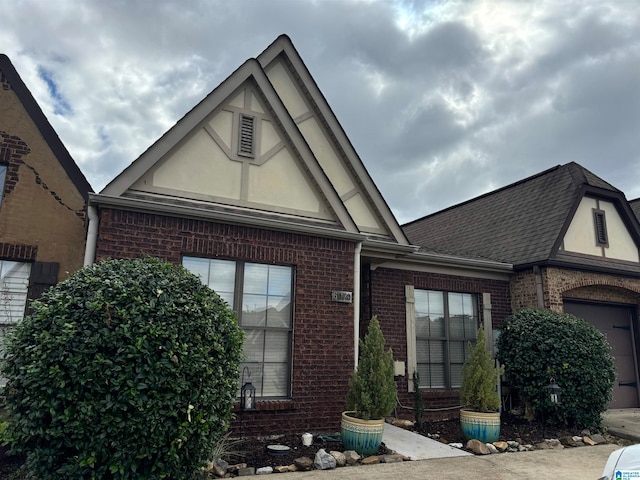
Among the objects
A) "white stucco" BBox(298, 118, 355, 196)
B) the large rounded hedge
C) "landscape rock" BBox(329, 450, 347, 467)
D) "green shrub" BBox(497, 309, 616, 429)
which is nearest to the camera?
the large rounded hedge

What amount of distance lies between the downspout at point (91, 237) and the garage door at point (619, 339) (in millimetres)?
10167

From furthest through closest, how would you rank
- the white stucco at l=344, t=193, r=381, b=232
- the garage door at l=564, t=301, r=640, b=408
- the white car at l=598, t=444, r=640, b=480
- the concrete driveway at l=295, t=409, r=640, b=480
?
the garage door at l=564, t=301, r=640, b=408
the white stucco at l=344, t=193, r=381, b=232
the concrete driveway at l=295, t=409, r=640, b=480
the white car at l=598, t=444, r=640, b=480

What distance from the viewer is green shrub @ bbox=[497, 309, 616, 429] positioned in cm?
821

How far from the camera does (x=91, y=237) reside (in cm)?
615

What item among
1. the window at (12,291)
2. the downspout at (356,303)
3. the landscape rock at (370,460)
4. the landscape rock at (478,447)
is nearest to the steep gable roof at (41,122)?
the window at (12,291)

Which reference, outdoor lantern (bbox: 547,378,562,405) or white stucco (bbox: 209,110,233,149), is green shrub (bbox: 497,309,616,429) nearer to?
outdoor lantern (bbox: 547,378,562,405)

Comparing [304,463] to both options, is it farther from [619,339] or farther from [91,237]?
[619,339]

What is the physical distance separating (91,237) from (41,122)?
248 cm

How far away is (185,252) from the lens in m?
6.58

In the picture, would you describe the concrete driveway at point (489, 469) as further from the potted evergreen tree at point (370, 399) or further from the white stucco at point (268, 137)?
the white stucco at point (268, 137)

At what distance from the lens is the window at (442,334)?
30.6 ft

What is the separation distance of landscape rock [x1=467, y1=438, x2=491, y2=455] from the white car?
406 cm

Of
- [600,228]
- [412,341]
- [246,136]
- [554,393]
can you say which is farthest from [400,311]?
[600,228]

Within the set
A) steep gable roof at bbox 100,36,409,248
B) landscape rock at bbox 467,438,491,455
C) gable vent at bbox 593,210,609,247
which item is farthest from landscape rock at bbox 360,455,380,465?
gable vent at bbox 593,210,609,247
